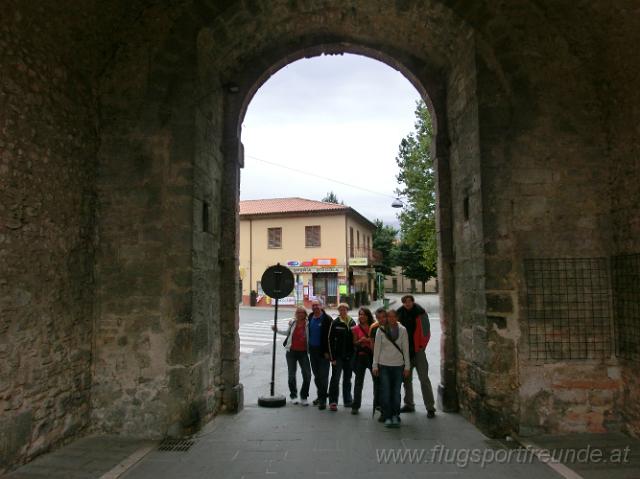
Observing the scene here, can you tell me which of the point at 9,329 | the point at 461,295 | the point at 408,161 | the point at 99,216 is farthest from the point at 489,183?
the point at 408,161

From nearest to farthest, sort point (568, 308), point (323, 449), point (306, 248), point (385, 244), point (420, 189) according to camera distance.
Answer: point (323, 449), point (568, 308), point (420, 189), point (306, 248), point (385, 244)

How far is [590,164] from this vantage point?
5352 mm

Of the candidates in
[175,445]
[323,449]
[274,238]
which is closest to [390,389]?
[323,449]

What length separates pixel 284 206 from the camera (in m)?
30.7

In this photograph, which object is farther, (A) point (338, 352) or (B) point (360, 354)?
(A) point (338, 352)

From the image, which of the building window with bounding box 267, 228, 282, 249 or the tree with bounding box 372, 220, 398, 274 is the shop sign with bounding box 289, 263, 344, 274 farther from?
the tree with bounding box 372, 220, 398, 274

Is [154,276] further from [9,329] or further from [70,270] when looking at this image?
[9,329]

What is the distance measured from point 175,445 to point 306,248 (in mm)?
24220

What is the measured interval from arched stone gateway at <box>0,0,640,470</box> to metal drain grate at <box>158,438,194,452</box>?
0.42 feet

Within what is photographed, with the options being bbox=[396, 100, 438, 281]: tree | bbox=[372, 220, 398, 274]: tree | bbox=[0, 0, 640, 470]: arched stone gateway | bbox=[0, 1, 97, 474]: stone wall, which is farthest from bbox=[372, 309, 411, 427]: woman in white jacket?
bbox=[372, 220, 398, 274]: tree

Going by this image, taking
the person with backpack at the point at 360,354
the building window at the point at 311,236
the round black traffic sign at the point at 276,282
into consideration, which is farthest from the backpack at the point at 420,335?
the building window at the point at 311,236

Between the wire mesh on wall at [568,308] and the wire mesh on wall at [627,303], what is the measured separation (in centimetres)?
9

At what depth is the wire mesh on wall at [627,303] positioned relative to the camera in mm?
4846

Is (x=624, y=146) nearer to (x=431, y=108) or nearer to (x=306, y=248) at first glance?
(x=431, y=108)
